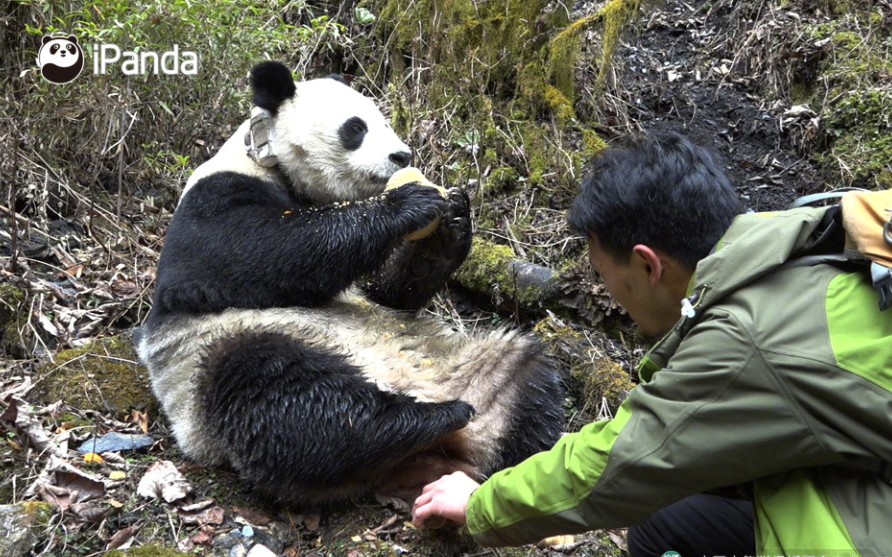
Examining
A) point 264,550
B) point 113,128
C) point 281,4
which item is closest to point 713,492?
point 264,550

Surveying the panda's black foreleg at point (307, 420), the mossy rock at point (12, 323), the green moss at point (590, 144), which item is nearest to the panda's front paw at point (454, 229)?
the panda's black foreleg at point (307, 420)

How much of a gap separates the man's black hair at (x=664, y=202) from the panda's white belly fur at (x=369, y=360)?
56.2 inches

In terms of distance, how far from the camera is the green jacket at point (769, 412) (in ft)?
6.34

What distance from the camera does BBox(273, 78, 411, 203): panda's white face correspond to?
4.30 m

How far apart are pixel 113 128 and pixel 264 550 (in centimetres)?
390

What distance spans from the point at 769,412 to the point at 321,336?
2.27 metres

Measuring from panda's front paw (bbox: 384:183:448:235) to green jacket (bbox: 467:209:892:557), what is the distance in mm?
1802

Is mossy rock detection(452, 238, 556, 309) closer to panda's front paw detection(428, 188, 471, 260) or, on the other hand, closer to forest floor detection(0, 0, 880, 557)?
forest floor detection(0, 0, 880, 557)

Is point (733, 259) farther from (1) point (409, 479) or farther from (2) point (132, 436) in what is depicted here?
(2) point (132, 436)

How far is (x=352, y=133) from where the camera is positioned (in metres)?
4.38

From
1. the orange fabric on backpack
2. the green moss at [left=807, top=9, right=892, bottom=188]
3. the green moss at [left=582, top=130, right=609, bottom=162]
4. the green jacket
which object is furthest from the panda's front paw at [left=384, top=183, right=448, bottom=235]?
the green moss at [left=807, top=9, right=892, bottom=188]

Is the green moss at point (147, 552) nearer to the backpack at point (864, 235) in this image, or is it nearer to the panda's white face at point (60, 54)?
the backpack at point (864, 235)

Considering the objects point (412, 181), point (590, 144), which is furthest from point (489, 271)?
point (590, 144)

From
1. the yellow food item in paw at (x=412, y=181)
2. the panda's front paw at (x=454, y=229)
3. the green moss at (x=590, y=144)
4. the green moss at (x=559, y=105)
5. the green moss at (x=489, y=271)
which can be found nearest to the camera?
the yellow food item in paw at (x=412, y=181)
